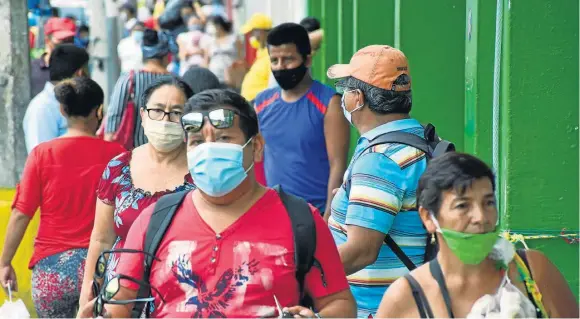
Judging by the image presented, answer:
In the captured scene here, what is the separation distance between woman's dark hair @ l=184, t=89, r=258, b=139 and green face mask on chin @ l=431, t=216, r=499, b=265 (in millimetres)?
866

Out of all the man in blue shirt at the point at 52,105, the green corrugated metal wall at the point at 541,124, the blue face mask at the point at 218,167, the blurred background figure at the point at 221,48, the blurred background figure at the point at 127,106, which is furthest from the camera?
the blurred background figure at the point at 221,48

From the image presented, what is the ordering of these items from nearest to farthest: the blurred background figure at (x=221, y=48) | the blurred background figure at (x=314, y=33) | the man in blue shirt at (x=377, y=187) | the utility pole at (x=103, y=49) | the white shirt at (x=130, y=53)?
the man in blue shirt at (x=377, y=187)
the blurred background figure at (x=314, y=33)
the white shirt at (x=130, y=53)
the blurred background figure at (x=221, y=48)
the utility pole at (x=103, y=49)

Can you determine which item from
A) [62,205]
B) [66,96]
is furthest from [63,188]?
[66,96]

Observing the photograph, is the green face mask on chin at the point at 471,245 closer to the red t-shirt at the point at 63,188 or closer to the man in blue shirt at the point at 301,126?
the red t-shirt at the point at 63,188

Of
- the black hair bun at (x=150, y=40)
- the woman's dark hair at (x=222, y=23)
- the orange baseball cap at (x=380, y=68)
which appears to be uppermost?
the orange baseball cap at (x=380, y=68)

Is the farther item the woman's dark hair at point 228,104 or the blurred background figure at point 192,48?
the blurred background figure at point 192,48

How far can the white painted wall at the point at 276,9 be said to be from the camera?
16.0 metres

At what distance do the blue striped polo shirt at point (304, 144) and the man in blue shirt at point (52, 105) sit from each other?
142cm

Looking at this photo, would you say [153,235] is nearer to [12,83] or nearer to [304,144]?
[304,144]

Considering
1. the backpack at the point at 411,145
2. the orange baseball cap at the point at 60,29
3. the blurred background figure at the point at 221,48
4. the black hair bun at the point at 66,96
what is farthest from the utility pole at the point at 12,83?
the blurred background figure at the point at 221,48

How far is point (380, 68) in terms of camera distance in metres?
5.18

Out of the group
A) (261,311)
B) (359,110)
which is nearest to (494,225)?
(261,311)

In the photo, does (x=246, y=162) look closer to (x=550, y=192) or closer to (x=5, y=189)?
(x=550, y=192)

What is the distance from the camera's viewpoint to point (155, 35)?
959 centimetres
